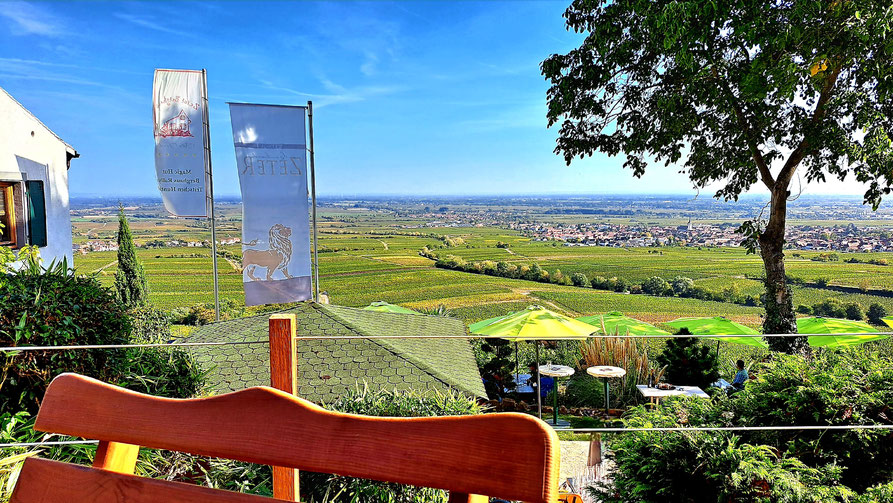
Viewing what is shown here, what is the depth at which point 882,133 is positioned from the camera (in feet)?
23.1

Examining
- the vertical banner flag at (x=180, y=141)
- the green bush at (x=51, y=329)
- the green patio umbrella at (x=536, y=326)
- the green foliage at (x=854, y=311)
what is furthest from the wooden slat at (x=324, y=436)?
the green foliage at (x=854, y=311)

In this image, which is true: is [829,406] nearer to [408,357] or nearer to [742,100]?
[408,357]

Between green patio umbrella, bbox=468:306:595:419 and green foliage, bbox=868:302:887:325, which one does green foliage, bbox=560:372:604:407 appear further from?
green foliage, bbox=868:302:887:325

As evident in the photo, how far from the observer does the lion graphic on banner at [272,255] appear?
5.98m

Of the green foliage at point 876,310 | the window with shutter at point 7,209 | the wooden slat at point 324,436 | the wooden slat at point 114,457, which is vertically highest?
the window with shutter at point 7,209

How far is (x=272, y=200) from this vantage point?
19.4ft

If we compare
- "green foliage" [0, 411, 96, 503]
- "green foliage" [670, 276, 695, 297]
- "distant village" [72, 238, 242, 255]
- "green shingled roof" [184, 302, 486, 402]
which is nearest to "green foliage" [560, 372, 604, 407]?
"green shingled roof" [184, 302, 486, 402]

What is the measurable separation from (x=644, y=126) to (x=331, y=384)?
6490 millimetres

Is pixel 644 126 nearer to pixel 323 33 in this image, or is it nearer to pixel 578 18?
pixel 578 18

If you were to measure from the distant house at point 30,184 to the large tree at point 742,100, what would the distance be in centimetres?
762

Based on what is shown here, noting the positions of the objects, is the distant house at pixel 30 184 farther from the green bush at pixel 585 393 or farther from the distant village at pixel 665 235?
the distant village at pixel 665 235

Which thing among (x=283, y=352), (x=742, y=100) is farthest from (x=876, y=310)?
(x=283, y=352)

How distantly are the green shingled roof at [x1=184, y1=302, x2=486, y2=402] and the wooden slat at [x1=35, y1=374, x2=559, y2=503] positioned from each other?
3557mm

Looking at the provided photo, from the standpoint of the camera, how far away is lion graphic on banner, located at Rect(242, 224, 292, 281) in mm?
5980
